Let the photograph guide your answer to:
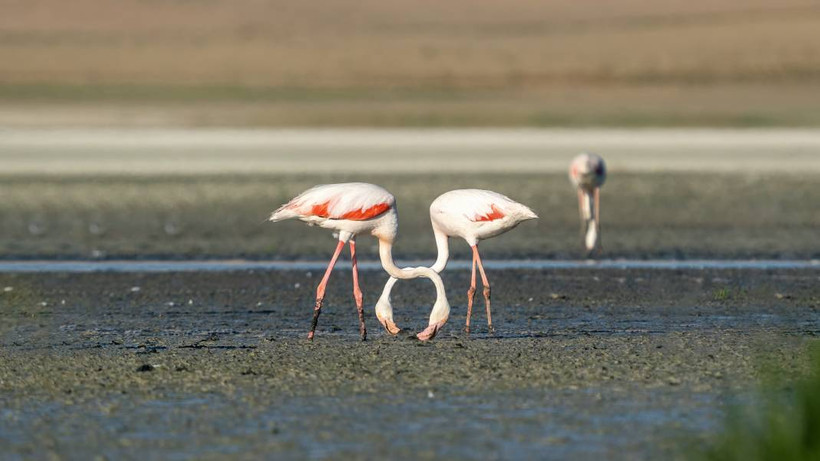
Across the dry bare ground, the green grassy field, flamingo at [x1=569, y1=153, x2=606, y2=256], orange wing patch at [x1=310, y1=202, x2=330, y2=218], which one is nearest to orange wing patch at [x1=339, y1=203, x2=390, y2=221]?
orange wing patch at [x1=310, y1=202, x2=330, y2=218]

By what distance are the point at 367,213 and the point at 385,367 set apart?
1666 mm

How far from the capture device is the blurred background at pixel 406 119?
21.4m

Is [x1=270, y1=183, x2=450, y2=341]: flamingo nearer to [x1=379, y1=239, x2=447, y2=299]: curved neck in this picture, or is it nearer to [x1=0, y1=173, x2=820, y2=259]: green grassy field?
[x1=379, y1=239, x2=447, y2=299]: curved neck

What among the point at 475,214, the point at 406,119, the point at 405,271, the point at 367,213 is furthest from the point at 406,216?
the point at 406,119

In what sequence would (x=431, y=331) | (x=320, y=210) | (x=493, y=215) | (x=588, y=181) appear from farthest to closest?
1. (x=588, y=181)
2. (x=493, y=215)
3. (x=320, y=210)
4. (x=431, y=331)

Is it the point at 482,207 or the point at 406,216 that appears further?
the point at 406,216

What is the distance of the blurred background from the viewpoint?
21.4 metres

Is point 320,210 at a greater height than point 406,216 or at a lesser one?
greater

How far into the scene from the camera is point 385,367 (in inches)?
396

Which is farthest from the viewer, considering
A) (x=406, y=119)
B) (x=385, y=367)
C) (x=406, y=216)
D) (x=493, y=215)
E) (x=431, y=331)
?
(x=406, y=119)

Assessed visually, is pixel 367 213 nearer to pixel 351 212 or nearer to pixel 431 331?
pixel 351 212

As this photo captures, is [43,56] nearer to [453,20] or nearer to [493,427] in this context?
[453,20]

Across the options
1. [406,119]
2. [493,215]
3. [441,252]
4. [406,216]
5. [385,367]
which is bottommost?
[385,367]

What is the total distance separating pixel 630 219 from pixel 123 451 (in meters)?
15.4
